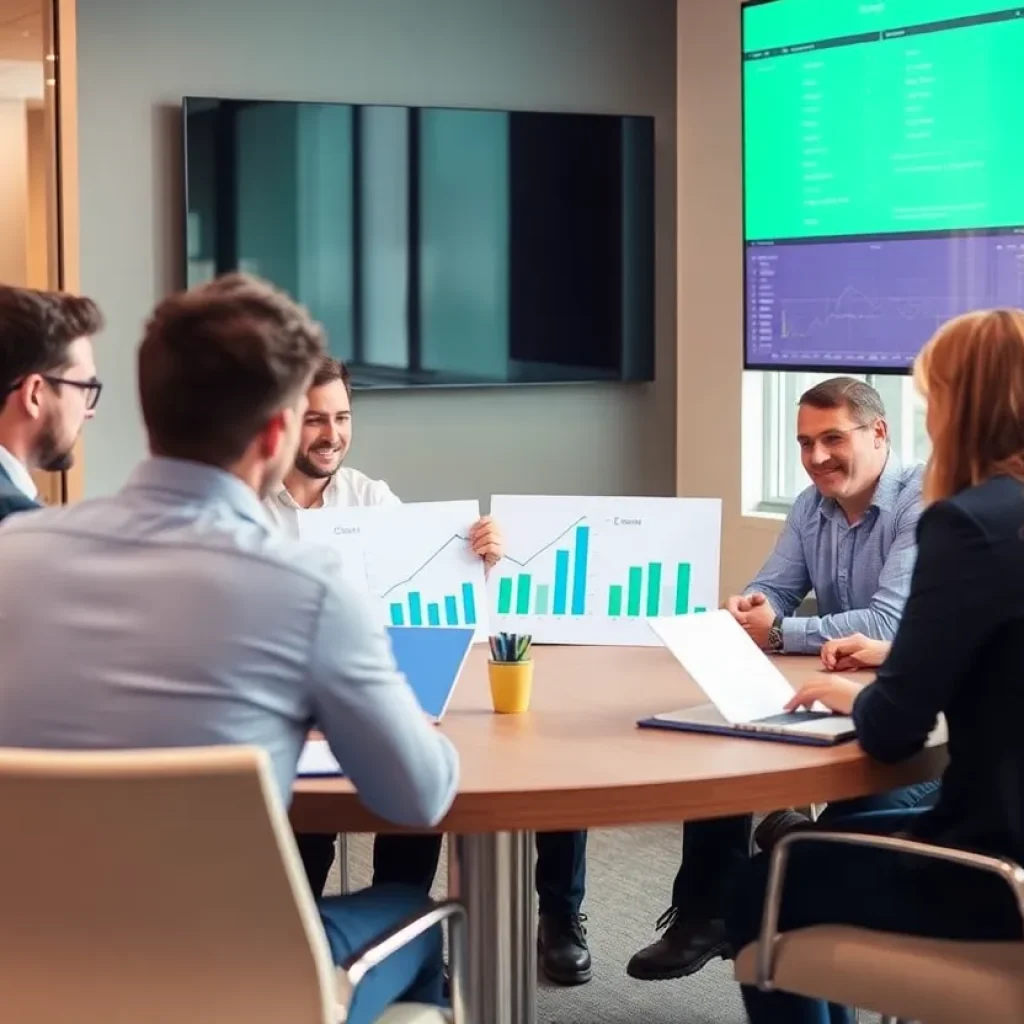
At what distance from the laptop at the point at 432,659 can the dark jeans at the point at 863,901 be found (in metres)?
0.50

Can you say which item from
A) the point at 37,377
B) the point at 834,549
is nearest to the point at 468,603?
the point at 834,549

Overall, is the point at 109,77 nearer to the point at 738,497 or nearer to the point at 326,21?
the point at 326,21

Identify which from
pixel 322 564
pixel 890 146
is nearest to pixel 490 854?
pixel 322 564

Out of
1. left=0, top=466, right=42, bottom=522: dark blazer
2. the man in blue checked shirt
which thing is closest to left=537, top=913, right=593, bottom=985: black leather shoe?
the man in blue checked shirt

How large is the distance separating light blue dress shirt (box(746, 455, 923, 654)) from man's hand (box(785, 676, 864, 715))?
2.07 feet

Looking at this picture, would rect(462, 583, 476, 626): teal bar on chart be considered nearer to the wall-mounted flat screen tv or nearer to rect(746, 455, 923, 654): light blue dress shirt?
rect(746, 455, 923, 654): light blue dress shirt

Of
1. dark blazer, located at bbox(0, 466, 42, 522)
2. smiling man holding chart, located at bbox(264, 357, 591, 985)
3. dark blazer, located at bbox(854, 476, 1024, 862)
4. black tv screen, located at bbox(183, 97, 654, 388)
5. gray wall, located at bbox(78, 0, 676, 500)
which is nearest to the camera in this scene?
dark blazer, located at bbox(854, 476, 1024, 862)

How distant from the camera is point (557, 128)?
555 cm

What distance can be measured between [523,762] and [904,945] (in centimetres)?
55

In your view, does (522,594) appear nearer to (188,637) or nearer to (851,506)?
(851,506)

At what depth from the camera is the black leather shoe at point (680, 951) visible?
134 inches

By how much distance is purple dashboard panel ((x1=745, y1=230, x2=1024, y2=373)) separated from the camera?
4613 millimetres

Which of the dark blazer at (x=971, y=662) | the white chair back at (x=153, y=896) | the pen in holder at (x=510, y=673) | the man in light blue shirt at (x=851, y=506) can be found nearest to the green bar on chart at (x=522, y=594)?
the man in light blue shirt at (x=851, y=506)

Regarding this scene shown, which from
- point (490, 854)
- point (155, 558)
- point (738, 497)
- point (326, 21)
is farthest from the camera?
point (738, 497)
